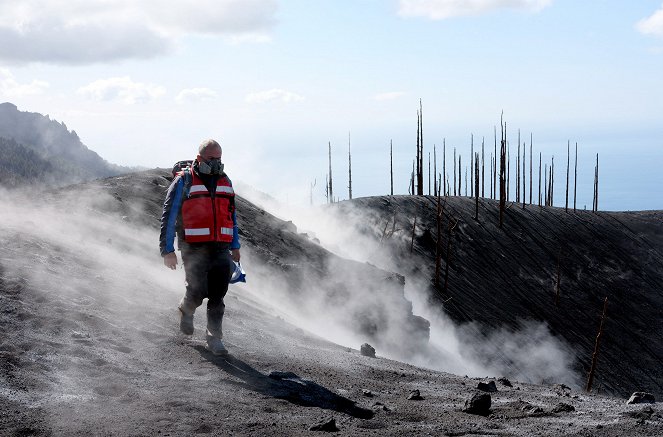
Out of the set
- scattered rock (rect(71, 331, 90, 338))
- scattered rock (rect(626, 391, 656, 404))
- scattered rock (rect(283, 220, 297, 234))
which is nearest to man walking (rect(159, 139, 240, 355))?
scattered rock (rect(71, 331, 90, 338))

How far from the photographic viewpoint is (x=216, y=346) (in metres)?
7.90

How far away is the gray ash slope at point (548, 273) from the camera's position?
38250 millimetres

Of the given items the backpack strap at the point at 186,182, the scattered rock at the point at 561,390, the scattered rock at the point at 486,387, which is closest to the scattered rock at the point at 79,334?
the backpack strap at the point at 186,182

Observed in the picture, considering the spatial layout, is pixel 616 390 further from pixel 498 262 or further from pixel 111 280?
pixel 111 280

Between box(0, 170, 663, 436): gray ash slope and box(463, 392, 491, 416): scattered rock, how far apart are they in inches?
3.5

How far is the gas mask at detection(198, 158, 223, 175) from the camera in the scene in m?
7.69

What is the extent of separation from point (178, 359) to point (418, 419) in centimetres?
260

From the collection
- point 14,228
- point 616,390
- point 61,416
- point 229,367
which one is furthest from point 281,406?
point 616,390

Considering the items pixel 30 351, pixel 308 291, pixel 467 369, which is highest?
pixel 30 351

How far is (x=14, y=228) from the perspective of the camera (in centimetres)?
1209

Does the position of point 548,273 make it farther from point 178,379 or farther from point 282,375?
point 178,379

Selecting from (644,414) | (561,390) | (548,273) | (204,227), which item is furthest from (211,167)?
(548,273)

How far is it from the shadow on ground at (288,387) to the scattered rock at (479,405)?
39.1 inches

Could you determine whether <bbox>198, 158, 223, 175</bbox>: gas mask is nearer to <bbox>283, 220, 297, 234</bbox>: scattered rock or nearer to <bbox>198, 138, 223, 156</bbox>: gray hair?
<bbox>198, 138, 223, 156</bbox>: gray hair
